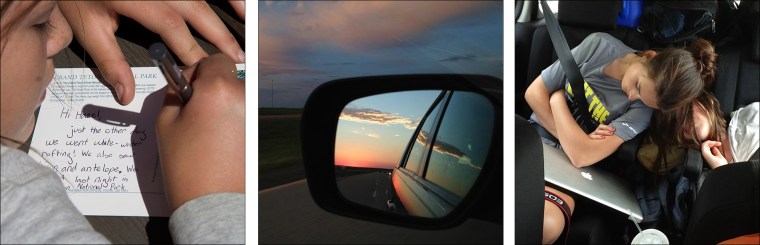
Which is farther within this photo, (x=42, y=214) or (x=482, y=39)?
(x=482, y=39)

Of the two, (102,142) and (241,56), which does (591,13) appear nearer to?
(241,56)

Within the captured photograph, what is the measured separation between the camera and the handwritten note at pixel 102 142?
2.48 ft

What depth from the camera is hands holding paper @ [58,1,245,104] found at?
0.73 metres

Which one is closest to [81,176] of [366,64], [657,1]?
[366,64]

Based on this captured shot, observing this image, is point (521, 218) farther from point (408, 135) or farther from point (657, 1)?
point (657, 1)

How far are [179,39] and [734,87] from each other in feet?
2.33

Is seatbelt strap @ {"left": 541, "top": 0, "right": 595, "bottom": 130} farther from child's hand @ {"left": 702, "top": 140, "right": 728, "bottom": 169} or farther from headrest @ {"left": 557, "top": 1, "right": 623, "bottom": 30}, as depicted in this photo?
child's hand @ {"left": 702, "top": 140, "right": 728, "bottom": 169}

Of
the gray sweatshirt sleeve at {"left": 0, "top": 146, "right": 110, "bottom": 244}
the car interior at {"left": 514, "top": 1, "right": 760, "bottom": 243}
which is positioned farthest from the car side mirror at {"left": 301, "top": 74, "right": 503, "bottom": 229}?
the gray sweatshirt sleeve at {"left": 0, "top": 146, "right": 110, "bottom": 244}

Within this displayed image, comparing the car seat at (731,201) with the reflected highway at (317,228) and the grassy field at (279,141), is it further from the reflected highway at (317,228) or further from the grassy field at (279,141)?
the grassy field at (279,141)

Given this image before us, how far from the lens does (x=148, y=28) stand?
29.6 inches

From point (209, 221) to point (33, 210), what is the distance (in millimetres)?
175

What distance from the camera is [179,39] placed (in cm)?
75

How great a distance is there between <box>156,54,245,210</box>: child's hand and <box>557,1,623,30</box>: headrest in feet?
1.44

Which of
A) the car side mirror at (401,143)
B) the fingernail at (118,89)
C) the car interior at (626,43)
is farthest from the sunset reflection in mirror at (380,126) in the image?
the fingernail at (118,89)
